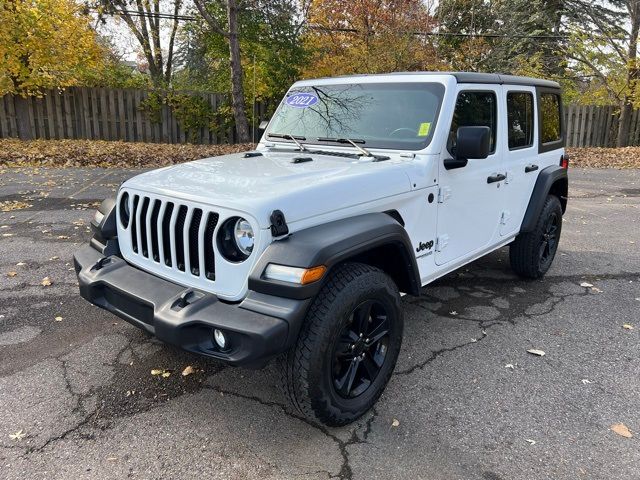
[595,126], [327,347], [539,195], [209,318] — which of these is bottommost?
[327,347]

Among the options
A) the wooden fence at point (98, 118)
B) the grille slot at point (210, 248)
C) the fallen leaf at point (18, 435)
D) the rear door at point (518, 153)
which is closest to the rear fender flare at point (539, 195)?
the rear door at point (518, 153)

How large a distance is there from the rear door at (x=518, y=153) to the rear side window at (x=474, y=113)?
22cm

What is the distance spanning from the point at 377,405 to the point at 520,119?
289cm

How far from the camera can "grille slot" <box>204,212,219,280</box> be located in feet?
8.45

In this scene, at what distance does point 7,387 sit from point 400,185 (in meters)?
2.67

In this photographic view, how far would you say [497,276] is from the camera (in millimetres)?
5215

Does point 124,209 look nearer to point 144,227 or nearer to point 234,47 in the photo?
point 144,227

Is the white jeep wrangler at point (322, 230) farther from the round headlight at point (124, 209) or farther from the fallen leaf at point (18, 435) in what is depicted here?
the fallen leaf at point (18, 435)

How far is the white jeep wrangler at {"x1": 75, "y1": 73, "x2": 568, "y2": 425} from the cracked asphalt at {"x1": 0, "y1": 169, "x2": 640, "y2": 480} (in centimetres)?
32

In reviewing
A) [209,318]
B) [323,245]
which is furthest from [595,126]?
[209,318]

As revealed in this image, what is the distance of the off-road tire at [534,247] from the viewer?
4777mm

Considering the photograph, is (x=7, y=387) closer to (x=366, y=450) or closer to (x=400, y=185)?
(x=366, y=450)

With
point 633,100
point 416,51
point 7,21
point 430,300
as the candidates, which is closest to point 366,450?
point 430,300

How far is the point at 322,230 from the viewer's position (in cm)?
258
